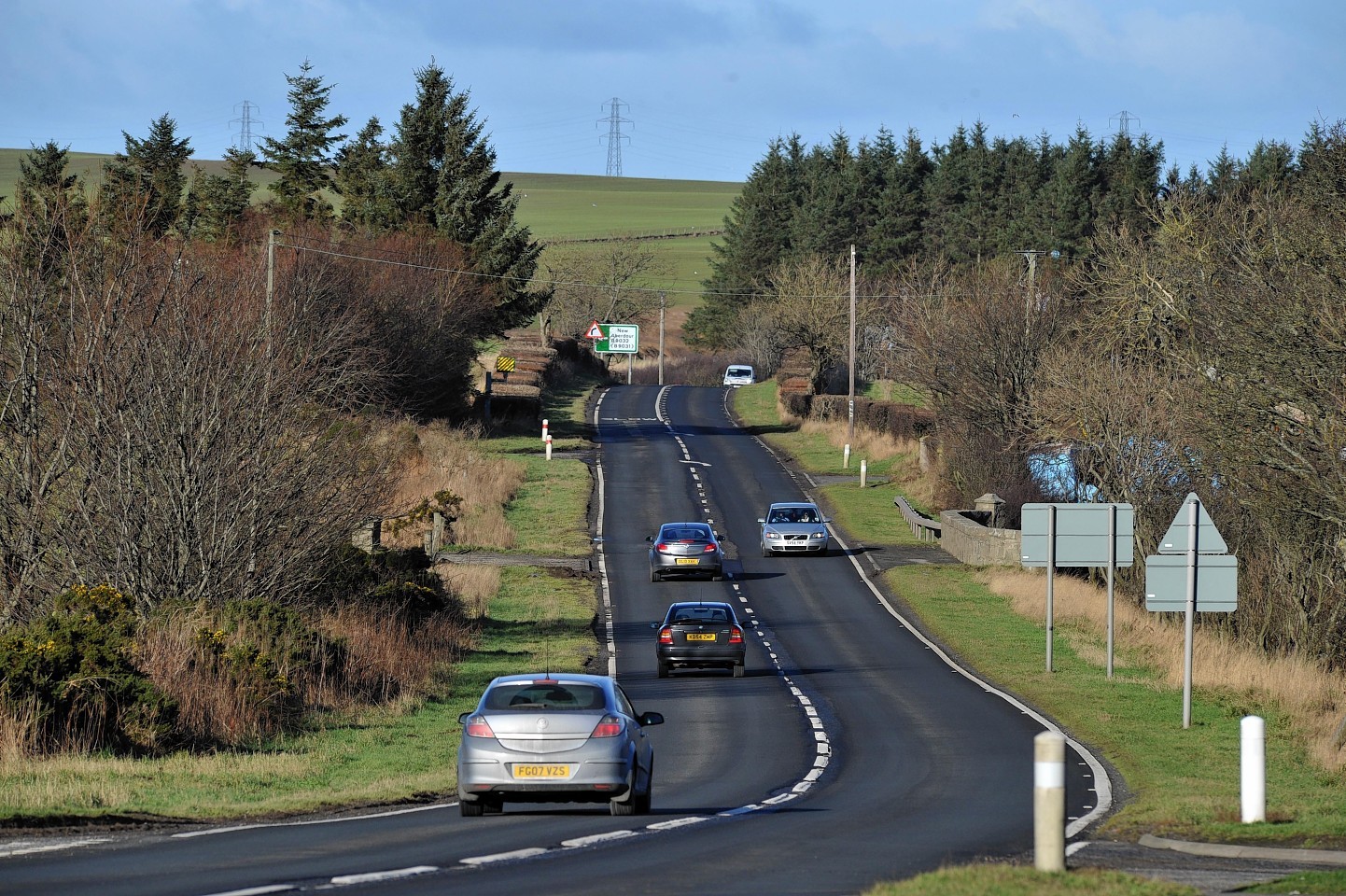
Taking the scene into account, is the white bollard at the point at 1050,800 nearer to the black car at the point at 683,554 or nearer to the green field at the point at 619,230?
the black car at the point at 683,554

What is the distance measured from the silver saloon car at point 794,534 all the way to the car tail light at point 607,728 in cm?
3389

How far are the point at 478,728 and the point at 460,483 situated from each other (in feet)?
134

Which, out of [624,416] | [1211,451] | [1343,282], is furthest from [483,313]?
[1343,282]

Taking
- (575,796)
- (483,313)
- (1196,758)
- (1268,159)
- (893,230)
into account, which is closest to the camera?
(575,796)

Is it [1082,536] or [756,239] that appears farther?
[756,239]

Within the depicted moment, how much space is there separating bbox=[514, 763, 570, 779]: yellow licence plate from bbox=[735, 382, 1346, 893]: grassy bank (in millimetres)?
5063

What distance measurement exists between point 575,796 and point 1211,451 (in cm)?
2322

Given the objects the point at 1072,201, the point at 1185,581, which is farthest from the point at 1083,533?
the point at 1072,201

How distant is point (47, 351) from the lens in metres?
26.2

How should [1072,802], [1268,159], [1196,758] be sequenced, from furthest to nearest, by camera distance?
[1268,159] < [1196,758] < [1072,802]

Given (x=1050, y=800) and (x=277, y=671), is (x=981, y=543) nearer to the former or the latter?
(x=277, y=671)

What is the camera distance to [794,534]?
49031 millimetres

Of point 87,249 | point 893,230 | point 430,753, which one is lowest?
point 430,753

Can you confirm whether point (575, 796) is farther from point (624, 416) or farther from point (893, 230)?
point (893, 230)
